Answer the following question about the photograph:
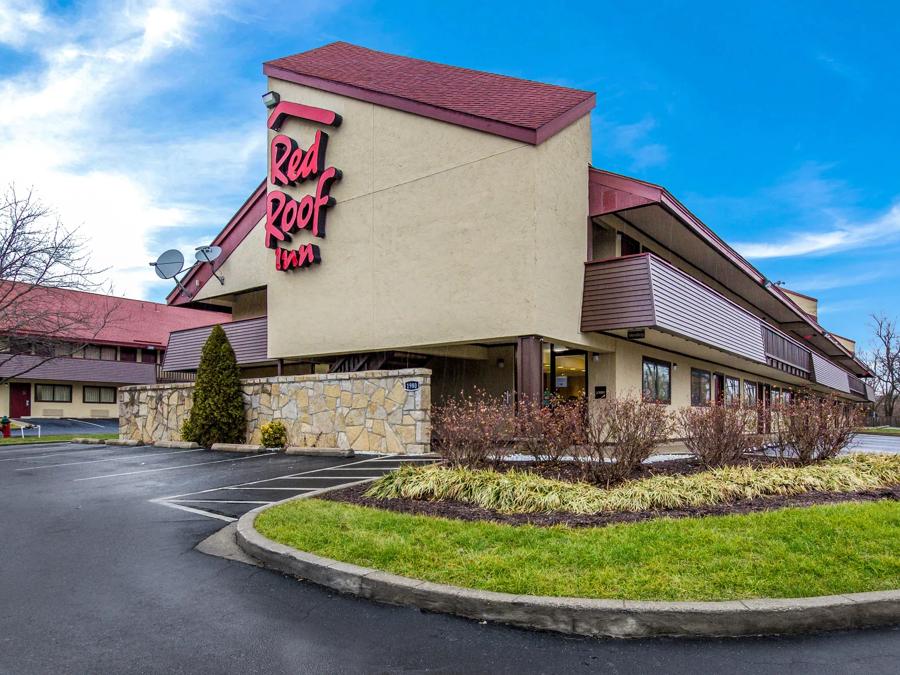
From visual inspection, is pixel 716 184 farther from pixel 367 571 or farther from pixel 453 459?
pixel 367 571

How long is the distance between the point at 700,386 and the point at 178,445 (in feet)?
60.3

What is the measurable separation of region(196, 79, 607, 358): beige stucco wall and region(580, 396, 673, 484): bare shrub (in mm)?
5202

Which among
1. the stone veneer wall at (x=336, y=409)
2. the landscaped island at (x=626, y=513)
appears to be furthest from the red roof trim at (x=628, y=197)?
the stone veneer wall at (x=336, y=409)

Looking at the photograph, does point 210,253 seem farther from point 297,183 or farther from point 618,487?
point 618,487

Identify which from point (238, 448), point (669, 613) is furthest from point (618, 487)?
point (238, 448)

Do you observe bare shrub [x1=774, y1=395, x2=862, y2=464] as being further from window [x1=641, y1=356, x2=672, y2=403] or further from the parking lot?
window [x1=641, y1=356, x2=672, y2=403]

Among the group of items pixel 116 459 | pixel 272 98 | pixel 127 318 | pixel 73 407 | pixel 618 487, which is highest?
pixel 272 98

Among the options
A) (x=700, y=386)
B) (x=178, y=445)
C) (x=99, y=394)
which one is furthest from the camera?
(x=99, y=394)

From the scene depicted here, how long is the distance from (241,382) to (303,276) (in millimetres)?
3629

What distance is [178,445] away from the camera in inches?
709

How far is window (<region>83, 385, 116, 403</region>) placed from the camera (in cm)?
4269

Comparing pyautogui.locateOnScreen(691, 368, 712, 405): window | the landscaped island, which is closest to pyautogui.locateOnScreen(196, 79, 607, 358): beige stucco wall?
the landscaped island

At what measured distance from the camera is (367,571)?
507 centimetres

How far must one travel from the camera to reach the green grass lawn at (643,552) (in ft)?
14.9
